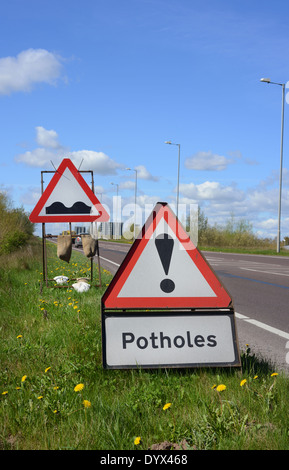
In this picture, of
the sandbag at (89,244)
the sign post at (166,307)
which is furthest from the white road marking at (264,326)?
the sign post at (166,307)

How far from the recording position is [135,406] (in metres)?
3.06

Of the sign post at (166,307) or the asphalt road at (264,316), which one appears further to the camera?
the asphalt road at (264,316)

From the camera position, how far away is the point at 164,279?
144 inches

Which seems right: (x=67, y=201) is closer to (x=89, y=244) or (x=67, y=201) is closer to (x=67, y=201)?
(x=67, y=201)

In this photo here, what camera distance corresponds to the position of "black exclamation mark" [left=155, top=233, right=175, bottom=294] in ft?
12.0

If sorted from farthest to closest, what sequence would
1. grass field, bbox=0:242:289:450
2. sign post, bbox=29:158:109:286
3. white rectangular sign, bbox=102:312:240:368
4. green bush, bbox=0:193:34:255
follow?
green bush, bbox=0:193:34:255
sign post, bbox=29:158:109:286
white rectangular sign, bbox=102:312:240:368
grass field, bbox=0:242:289:450

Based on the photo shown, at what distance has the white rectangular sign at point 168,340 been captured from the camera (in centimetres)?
344

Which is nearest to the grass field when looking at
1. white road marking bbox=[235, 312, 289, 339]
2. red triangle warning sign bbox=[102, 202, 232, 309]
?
red triangle warning sign bbox=[102, 202, 232, 309]

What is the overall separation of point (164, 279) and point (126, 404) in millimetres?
947

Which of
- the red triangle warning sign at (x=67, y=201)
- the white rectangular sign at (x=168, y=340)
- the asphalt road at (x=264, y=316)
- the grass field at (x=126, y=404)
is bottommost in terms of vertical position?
the asphalt road at (x=264, y=316)

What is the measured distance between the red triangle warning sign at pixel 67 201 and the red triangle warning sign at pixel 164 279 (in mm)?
3754

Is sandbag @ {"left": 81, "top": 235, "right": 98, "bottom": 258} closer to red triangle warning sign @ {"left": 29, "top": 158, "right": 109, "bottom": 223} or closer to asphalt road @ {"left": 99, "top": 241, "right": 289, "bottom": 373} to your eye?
red triangle warning sign @ {"left": 29, "top": 158, "right": 109, "bottom": 223}

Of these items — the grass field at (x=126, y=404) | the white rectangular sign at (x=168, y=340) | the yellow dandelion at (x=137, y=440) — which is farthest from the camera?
the white rectangular sign at (x=168, y=340)

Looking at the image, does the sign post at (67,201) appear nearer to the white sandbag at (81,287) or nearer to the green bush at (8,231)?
the white sandbag at (81,287)
